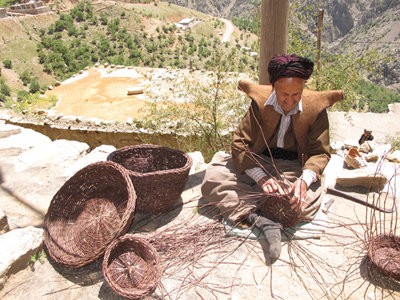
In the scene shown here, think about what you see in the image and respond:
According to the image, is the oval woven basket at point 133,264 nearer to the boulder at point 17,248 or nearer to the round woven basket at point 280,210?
the boulder at point 17,248

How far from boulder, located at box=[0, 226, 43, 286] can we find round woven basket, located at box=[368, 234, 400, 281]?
222 cm

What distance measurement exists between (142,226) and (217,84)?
1.89m

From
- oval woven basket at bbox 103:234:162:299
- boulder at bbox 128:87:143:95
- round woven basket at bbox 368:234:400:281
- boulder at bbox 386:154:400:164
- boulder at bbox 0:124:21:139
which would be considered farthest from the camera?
boulder at bbox 128:87:143:95

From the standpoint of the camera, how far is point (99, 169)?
2283mm

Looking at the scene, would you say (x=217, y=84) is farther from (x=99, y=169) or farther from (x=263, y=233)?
(x=263, y=233)

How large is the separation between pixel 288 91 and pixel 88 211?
6.17 feet

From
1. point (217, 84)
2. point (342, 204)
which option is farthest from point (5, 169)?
point (342, 204)

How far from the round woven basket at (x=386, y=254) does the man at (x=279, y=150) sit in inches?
17.6

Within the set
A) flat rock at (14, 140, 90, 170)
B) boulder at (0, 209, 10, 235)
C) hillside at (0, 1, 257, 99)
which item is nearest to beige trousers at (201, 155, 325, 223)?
boulder at (0, 209, 10, 235)

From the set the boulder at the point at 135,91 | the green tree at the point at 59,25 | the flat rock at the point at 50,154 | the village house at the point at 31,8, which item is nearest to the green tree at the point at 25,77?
the green tree at the point at 59,25

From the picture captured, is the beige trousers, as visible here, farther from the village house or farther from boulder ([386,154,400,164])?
the village house

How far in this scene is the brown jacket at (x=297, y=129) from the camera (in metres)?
1.98

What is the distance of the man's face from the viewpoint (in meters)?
1.83

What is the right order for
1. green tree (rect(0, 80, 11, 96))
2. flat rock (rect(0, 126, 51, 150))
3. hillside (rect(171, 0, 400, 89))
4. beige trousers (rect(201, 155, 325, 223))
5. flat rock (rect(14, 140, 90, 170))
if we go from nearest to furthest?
beige trousers (rect(201, 155, 325, 223))
flat rock (rect(14, 140, 90, 170))
flat rock (rect(0, 126, 51, 150))
green tree (rect(0, 80, 11, 96))
hillside (rect(171, 0, 400, 89))
